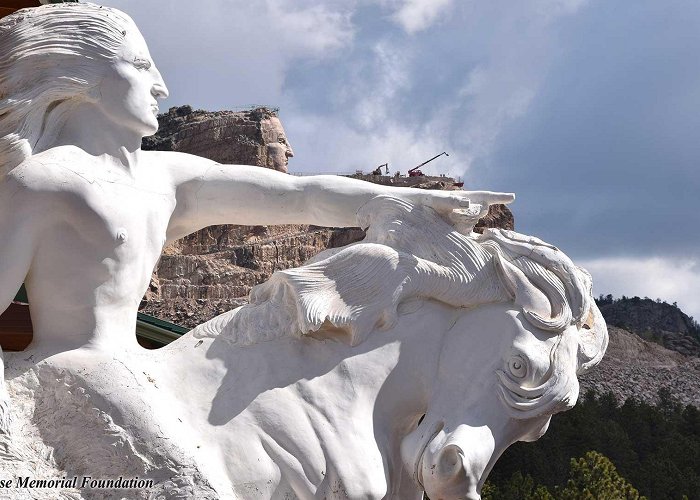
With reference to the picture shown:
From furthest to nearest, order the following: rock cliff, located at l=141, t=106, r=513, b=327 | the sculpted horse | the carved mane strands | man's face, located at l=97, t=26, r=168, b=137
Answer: rock cliff, located at l=141, t=106, r=513, b=327 < man's face, located at l=97, t=26, r=168, b=137 < the carved mane strands < the sculpted horse

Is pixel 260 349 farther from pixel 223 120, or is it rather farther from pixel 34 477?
pixel 223 120

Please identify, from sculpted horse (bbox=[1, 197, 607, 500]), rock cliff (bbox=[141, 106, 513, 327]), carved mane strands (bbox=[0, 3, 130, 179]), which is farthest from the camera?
rock cliff (bbox=[141, 106, 513, 327])

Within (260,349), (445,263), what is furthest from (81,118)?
(445,263)

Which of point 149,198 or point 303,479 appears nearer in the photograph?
point 303,479

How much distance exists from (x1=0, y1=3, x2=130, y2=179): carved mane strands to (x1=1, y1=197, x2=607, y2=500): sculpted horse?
0.57m

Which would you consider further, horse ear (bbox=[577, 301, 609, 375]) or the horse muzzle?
horse ear (bbox=[577, 301, 609, 375])

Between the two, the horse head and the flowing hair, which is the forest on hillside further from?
the flowing hair

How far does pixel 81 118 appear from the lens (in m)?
3.25

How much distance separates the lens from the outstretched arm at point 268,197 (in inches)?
135

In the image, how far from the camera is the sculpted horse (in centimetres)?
302

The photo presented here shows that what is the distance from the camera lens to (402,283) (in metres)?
3.23

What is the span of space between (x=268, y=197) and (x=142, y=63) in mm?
483

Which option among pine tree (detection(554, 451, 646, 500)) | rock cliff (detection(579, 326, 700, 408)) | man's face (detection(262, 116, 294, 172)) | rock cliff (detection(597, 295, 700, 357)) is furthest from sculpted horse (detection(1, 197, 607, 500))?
rock cliff (detection(597, 295, 700, 357))

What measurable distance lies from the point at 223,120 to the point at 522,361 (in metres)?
52.9
